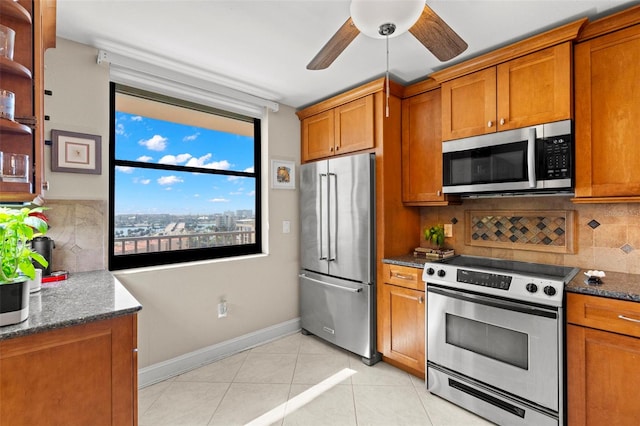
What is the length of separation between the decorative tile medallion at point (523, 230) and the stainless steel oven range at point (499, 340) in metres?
0.19

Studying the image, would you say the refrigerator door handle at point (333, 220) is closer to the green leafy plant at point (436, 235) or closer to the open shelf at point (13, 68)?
the green leafy plant at point (436, 235)

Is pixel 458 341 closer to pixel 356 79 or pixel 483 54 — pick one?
pixel 483 54

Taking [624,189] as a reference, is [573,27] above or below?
above

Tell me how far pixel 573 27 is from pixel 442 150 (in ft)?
3.37

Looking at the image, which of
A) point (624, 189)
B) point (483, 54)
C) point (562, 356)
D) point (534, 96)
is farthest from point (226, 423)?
point (483, 54)

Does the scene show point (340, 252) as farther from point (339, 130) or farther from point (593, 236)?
point (593, 236)

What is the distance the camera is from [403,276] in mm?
2449

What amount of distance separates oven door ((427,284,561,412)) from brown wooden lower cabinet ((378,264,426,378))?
0.44 ft

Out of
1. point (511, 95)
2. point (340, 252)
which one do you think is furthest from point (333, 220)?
point (511, 95)

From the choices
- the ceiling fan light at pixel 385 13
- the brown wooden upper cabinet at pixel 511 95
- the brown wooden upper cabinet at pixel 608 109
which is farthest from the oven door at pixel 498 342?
the ceiling fan light at pixel 385 13

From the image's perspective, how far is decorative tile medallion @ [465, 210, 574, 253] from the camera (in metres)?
2.19

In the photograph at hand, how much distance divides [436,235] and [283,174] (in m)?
1.69

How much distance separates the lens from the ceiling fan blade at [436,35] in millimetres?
1346

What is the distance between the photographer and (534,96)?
2.00 metres
